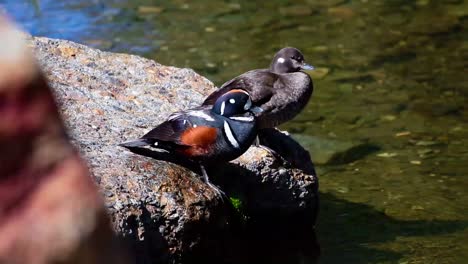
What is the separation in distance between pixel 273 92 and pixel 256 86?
0.15m

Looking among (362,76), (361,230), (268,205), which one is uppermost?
(268,205)

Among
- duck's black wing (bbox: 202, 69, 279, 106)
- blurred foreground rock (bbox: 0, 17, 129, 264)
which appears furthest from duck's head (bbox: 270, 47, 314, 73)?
blurred foreground rock (bbox: 0, 17, 129, 264)

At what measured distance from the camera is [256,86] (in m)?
6.60

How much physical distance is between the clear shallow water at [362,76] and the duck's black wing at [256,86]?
0.99 m

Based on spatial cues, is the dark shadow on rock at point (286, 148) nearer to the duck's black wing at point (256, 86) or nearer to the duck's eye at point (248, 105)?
the duck's black wing at point (256, 86)

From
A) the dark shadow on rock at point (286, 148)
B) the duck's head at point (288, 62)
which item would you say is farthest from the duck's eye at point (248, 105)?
the duck's head at point (288, 62)

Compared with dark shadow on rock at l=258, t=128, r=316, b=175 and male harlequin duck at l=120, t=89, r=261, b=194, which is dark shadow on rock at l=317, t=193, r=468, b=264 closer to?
dark shadow on rock at l=258, t=128, r=316, b=175

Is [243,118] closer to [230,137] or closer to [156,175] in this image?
[230,137]

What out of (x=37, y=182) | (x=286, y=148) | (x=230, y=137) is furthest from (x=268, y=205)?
(x=37, y=182)

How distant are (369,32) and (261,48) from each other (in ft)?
4.30

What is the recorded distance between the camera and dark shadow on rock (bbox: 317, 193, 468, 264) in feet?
20.3

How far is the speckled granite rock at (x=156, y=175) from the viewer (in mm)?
4949

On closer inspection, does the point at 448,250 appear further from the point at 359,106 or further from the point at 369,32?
the point at 369,32

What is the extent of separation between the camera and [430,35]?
36.4 feet
